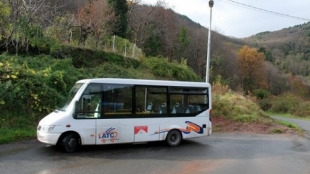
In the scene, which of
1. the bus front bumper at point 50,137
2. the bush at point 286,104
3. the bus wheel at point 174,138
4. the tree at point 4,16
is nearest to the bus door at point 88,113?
the bus front bumper at point 50,137

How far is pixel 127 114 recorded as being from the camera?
11305mm

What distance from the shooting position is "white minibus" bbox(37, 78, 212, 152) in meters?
10.4

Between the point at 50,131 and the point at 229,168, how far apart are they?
5.42m

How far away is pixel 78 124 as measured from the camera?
10.4 m

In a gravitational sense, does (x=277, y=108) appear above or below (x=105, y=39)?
below

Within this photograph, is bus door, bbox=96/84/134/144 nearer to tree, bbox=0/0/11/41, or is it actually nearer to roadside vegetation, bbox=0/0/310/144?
roadside vegetation, bbox=0/0/310/144

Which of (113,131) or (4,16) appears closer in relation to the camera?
(113,131)

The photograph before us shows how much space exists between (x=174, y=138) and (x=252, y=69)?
207ft

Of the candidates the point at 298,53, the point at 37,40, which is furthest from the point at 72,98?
the point at 298,53

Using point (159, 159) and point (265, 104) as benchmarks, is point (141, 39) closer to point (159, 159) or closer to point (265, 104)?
point (265, 104)

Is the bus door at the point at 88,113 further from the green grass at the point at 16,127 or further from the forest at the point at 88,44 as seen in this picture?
the forest at the point at 88,44

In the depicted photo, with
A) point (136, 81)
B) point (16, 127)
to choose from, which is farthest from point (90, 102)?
point (16, 127)

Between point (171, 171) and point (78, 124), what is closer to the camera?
point (171, 171)

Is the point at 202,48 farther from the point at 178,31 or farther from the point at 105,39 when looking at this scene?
the point at 105,39
